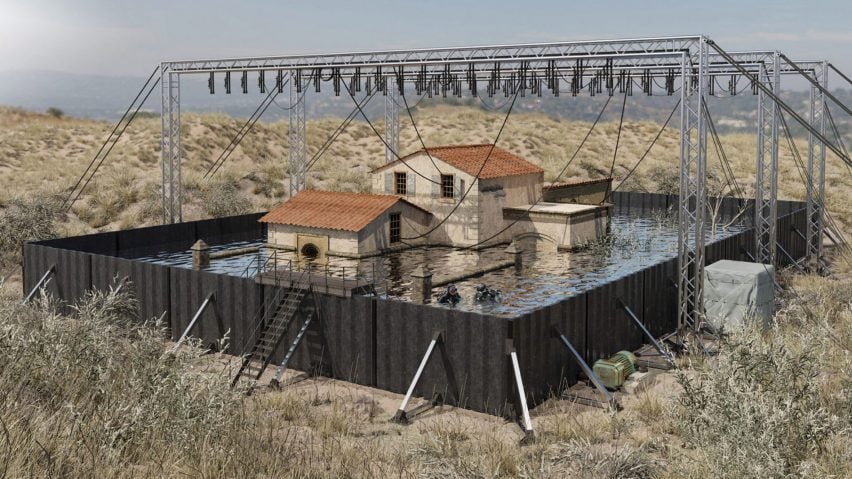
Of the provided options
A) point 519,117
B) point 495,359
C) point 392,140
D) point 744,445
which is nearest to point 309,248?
point 392,140

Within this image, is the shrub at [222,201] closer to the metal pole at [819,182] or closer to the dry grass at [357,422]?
the dry grass at [357,422]

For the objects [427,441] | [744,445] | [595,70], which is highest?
[595,70]

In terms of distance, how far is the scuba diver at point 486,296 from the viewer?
22359mm

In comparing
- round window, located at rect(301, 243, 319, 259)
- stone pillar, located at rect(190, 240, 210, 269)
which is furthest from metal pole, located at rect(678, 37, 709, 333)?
stone pillar, located at rect(190, 240, 210, 269)

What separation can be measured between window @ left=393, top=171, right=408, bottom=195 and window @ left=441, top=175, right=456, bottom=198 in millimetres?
1906

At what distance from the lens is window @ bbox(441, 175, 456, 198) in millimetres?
32438

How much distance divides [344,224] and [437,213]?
4704 millimetres

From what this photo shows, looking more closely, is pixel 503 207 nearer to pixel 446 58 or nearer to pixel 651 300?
pixel 446 58

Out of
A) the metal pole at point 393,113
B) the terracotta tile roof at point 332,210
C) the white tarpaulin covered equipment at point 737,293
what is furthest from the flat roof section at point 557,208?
the white tarpaulin covered equipment at point 737,293

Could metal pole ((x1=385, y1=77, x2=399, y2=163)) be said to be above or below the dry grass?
above

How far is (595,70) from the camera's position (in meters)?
33.6

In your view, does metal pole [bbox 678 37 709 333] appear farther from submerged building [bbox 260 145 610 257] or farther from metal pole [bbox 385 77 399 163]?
metal pole [bbox 385 77 399 163]

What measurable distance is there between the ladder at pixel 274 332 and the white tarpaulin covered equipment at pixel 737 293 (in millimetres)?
11346

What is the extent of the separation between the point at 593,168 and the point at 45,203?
3905 centimetres
